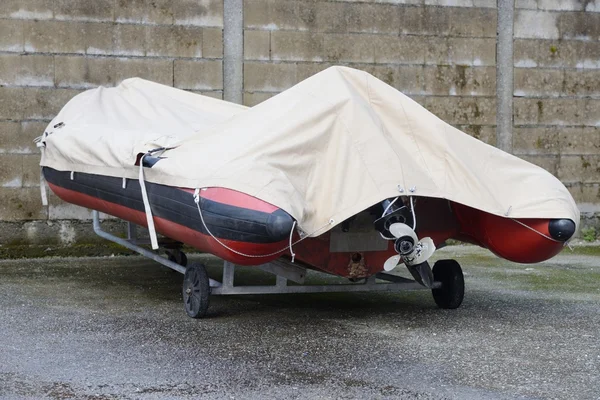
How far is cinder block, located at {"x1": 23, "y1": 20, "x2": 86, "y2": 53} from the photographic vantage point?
28.7 feet

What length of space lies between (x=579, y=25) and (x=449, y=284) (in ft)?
16.0

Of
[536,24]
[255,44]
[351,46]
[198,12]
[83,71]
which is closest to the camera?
[83,71]

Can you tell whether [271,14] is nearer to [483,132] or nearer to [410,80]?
[410,80]

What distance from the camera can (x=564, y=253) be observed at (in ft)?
31.7

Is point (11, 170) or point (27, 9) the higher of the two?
point (27, 9)

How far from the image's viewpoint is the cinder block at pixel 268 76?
925cm

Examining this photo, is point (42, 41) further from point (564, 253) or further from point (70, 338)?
point (564, 253)

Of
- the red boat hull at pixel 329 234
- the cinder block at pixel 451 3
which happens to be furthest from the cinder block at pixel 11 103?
the cinder block at pixel 451 3

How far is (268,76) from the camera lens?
30.4 feet

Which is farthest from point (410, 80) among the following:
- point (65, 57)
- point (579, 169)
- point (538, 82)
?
point (65, 57)

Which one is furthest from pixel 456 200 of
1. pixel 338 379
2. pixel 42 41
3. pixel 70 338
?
pixel 42 41

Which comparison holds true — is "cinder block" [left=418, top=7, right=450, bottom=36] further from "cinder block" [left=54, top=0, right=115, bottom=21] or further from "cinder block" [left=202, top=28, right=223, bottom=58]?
"cinder block" [left=54, top=0, right=115, bottom=21]

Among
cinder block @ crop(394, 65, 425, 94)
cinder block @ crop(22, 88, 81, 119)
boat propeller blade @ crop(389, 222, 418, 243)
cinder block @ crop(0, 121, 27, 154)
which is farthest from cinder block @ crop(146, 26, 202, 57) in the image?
boat propeller blade @ crop(389, 222, 418, 243)

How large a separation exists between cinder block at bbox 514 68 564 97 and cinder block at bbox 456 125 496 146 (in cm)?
48
